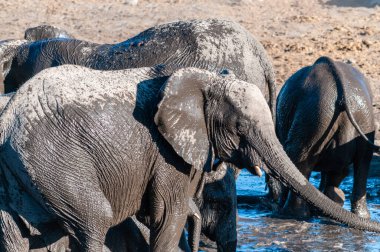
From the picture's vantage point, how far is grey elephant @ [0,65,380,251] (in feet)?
17.9

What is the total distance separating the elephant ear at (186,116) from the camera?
215 inches

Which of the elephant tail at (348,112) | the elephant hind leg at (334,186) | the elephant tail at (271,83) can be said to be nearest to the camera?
the elephant tail at (271,83)

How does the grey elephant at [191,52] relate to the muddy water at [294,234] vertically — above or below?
above

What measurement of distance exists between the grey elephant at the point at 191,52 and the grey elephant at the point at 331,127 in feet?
1.49

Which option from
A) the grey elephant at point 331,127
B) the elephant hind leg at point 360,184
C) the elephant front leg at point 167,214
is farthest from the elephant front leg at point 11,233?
the elephant hind leg at point 360,184

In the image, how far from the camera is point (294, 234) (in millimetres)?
8320

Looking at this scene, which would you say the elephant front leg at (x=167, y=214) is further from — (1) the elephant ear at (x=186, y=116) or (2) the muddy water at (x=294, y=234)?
(2) the muddy water at (x=294, y=234)

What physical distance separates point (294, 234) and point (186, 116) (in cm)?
302

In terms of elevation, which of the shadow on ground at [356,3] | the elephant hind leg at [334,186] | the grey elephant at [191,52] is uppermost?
the grey elephant at [191,52]

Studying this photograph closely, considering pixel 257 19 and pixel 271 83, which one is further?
pixel 257 19

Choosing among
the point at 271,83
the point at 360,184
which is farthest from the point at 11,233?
the point at 360,184

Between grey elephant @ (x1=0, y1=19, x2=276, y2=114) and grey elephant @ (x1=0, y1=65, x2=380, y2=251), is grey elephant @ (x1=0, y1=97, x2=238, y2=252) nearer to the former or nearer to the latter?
grey elephant @ (x1=0, y1=65, x2=380, y2=251)

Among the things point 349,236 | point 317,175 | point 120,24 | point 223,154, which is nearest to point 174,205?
point 223,154

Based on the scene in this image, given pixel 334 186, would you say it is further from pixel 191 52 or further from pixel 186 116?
pixel 186 116
